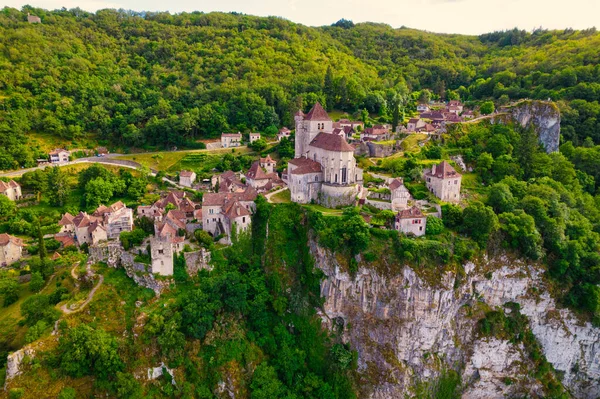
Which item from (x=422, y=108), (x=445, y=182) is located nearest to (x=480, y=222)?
(x=445, y=182)

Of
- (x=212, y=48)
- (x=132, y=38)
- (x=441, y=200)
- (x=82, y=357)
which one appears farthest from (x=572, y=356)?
(x=132, y=38)

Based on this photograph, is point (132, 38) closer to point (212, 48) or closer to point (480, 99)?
point (212, 48)

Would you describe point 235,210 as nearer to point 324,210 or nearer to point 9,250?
point 324,210

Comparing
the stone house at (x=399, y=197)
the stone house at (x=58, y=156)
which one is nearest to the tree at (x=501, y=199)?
the stone house at (x=399, y=197)

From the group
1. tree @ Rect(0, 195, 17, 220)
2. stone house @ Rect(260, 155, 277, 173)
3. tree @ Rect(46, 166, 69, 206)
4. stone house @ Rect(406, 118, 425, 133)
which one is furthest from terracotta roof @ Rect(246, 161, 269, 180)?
tree @ Rect(0, 195, 17, 220)

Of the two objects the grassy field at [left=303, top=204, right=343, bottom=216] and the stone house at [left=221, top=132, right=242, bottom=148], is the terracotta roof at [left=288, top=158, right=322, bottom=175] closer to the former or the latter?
the grassy field at [left=303, top=204, right=343, bottom=216]

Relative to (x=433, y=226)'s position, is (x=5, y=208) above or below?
below
